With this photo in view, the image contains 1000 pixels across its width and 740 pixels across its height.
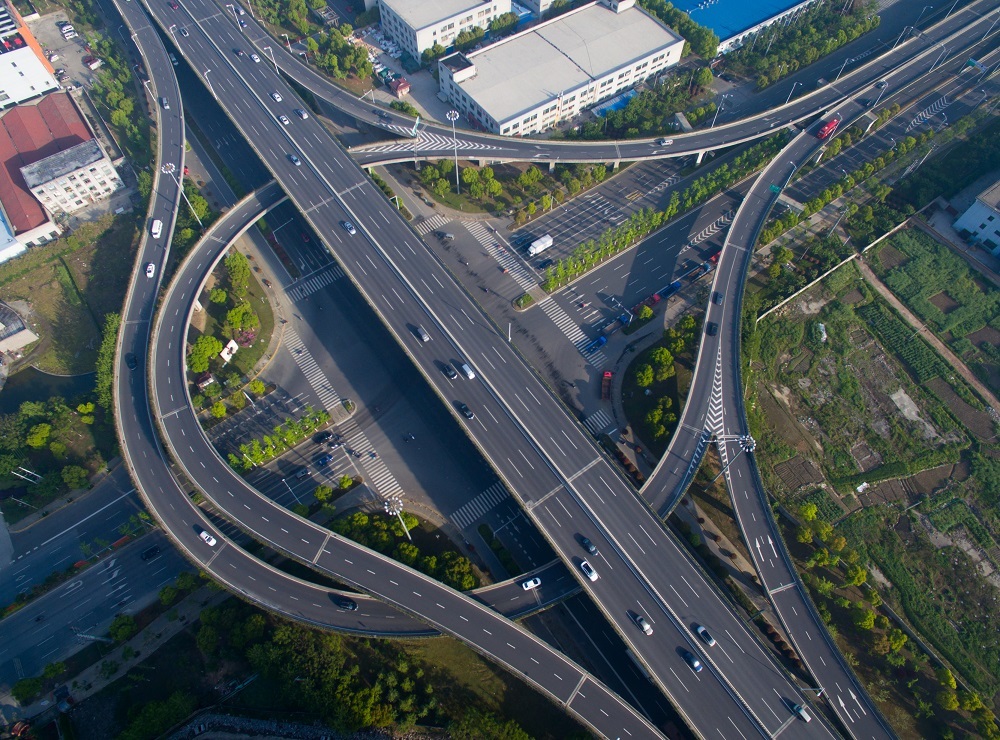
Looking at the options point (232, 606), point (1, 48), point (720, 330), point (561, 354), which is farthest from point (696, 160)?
point (1, 48)

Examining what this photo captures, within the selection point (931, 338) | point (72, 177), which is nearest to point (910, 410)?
point (931, 338)

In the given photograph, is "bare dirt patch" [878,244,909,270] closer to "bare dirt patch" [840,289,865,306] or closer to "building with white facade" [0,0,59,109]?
"bare dirt patch" [840,289,865,306]

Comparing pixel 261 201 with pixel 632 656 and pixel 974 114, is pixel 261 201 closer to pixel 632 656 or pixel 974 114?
pixel 632 656

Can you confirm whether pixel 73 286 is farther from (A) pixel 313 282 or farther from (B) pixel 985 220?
(B) pixel 985 220

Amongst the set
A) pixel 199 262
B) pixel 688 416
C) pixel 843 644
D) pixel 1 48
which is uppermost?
pixel 1 48

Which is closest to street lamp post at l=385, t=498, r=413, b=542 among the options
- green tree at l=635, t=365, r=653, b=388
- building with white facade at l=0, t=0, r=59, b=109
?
green tree at l=635, t=365, r=653, b=388
